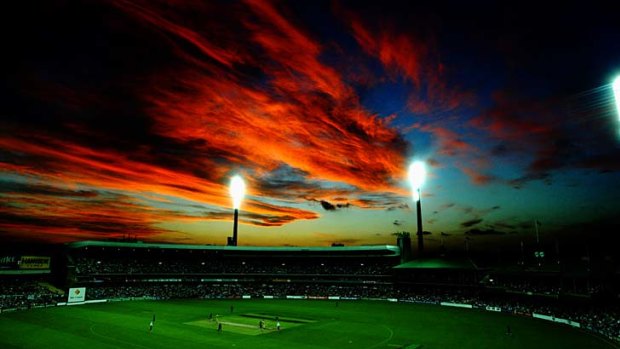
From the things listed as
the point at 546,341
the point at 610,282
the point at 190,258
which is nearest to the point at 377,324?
the point at 546,341

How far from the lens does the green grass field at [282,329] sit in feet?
140

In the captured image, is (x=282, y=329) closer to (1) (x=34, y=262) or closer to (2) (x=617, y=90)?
(2) (x=617, y=90)

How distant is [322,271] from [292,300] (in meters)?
21.3

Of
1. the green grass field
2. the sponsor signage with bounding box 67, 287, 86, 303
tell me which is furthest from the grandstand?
the green grass field

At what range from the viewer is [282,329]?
5244 cm

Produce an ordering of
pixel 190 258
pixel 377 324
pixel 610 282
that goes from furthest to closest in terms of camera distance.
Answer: pixel 190 258 → pixel 610 282 → pixel 377 324

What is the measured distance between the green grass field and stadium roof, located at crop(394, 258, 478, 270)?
18738mm

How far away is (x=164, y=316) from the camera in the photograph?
62.6 meters

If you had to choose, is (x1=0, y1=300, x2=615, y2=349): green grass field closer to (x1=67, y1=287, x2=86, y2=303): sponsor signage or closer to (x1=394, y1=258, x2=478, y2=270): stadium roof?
(x1=67, y1=287, x2=86, y2=303): sponsor signage

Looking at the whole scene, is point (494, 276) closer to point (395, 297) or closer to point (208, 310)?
point (395, 297)

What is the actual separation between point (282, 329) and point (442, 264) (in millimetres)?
56546

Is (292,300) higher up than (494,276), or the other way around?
(494,276)

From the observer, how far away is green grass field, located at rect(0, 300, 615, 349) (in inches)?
1678

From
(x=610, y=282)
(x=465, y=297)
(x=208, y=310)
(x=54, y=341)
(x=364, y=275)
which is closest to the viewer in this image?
(x=54, y=341)
